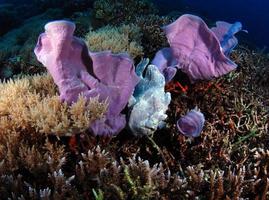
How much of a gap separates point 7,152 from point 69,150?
562 mm

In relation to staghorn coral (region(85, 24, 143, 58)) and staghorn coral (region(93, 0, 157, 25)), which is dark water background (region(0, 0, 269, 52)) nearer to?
staghorn coral (region(93, 0, 157, 25))

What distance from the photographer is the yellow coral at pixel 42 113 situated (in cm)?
293

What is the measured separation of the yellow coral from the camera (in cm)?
293

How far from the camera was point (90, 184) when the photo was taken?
2.86 meters

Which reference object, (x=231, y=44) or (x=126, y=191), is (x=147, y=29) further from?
(x=126, y=191)

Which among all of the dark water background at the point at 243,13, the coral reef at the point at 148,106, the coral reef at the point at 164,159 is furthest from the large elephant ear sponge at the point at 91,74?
the dark water background at the point at 243,13

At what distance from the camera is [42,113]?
2.96 metres

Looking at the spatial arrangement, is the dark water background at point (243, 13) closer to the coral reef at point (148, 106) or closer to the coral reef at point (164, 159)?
the coral reef at point (164, 159)

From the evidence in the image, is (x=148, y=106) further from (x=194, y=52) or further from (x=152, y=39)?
(x=152, y=39)

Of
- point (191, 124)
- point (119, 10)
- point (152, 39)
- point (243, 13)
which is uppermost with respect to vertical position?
point (152, 39)

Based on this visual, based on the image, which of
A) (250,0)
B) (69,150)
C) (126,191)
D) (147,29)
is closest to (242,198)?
(126,191)

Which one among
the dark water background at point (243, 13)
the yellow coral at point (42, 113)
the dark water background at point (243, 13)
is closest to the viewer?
the yellow coral at point (42, 113)

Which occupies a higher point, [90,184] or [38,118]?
[38,118]

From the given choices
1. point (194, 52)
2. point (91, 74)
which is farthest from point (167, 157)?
point (194, 52)
